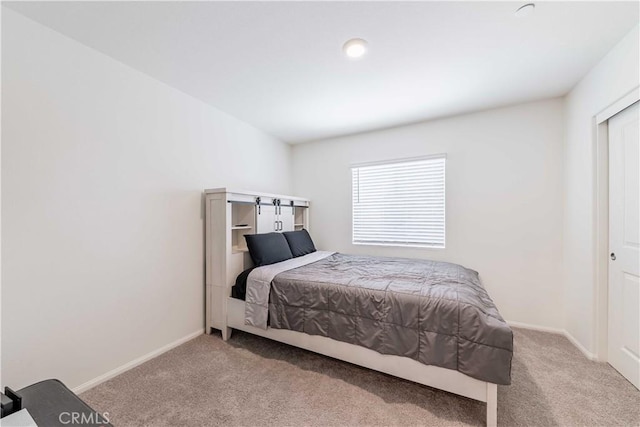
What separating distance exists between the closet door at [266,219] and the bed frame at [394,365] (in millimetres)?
925

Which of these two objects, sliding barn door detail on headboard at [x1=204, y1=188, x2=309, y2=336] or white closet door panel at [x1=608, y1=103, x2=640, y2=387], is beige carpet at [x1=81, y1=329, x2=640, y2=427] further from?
sliding barn door detail on headboard at [x1=204, y1=188, x2=309, y2=336]

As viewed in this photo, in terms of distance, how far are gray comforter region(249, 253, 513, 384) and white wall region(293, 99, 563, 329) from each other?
71cm

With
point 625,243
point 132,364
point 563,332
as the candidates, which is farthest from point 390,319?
point 563,332

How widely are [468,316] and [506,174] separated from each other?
213 cm

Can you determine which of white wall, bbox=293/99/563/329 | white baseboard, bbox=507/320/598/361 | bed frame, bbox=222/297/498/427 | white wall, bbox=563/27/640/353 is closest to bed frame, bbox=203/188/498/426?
bed frame, bbox=222/297/498/427

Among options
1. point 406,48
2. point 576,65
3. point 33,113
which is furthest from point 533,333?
point 33,113

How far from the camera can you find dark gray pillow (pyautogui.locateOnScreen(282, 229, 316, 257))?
336cm

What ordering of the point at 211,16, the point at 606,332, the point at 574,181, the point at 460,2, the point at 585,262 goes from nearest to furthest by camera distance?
1. the point at 460,2
2. the point at 211,16
3. the point at 606,332
4. the point at 585,262
5. the point at 574,181

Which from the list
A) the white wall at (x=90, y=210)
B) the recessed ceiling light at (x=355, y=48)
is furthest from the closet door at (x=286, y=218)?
the recessed ceiling light at (x=355, y=48)

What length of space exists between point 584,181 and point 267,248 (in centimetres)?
315

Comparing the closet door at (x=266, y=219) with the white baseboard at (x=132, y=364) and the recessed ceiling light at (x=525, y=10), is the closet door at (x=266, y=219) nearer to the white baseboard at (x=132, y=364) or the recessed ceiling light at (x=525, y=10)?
the white baseboard at (x=132, y=364)

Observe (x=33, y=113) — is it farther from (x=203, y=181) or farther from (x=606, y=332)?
(x=606, y=332)

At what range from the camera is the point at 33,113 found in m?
1.71

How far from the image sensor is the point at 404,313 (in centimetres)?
183
